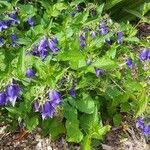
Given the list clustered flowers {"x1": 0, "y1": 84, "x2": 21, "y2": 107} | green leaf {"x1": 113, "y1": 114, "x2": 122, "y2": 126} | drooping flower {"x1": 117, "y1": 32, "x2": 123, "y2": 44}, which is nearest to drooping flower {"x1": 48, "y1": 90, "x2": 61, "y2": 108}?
clustered flowers {"x1": 0, "y1": 84, "x2": 21, "y2": 107}

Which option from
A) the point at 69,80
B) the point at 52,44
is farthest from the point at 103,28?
the point at 69,80

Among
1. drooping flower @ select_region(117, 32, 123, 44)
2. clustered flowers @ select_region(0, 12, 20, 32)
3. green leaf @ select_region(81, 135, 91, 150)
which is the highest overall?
clustered flowers @ select_region(0, 12, 20, 32)

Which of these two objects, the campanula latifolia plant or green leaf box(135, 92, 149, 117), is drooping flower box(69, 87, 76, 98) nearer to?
the campanula latifolia plant

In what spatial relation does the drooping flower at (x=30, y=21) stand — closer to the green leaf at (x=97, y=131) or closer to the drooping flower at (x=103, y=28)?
the drooping flower at (x=103, y=28)

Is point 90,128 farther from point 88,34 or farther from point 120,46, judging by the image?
point 120,46

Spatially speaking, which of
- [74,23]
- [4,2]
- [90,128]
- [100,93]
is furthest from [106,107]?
[4,2]

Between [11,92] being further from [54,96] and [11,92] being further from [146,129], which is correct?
[146,129]

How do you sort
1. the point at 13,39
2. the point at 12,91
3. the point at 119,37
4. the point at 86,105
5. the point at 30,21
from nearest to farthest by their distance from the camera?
the point at 12,91 → the point at 86,105 → the point at 13,39 → the point at 119,37 → the point at 30,21
